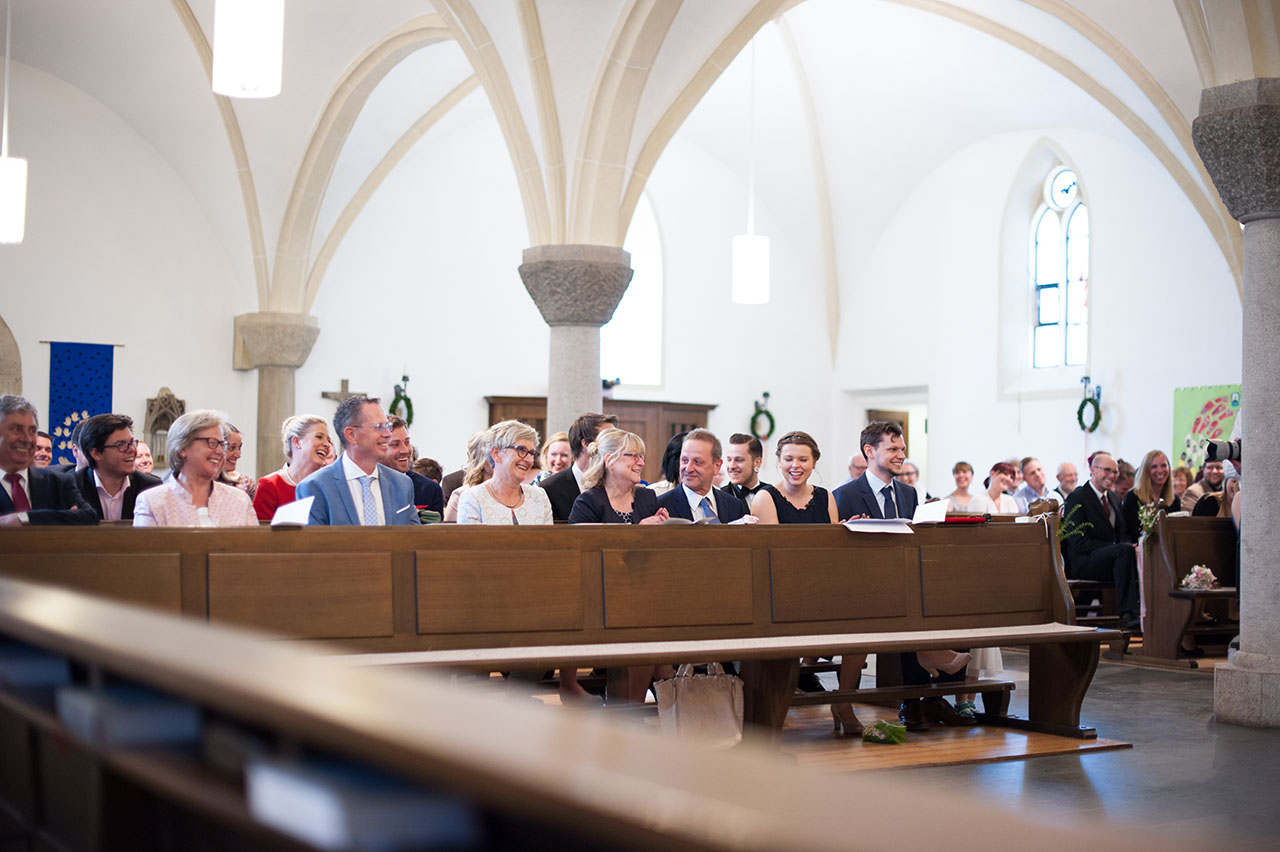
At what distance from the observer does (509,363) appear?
15648mm

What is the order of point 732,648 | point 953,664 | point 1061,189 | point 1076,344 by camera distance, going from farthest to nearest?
point 1061,189 < point 1076,344 < point 953,664 < point 732,648

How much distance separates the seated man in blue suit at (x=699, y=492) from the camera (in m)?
5.89

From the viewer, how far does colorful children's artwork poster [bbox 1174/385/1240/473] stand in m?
12.7

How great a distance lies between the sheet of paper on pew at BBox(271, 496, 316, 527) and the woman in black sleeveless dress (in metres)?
2.34

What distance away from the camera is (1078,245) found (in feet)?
49.5

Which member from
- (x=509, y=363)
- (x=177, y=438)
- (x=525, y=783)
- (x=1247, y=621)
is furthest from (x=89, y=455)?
(x=509, y=363)

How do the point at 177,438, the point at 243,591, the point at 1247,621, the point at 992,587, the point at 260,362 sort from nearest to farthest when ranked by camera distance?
1. the point at 243,591
2. the point at 177,438
3. the point at 992,587
4. the point at 1247,621
5. the point at 260,362

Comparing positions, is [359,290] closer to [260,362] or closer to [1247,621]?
[260,362]

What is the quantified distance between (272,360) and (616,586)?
10033mm

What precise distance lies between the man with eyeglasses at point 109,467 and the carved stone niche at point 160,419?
A: 8767 mm

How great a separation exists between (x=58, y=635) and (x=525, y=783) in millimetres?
623

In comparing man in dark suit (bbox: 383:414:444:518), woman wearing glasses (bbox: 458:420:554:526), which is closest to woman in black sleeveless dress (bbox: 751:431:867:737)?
woman wearing glasses (bbox: 458:420:554:526)

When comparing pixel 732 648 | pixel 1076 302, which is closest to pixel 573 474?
pixel 732 648

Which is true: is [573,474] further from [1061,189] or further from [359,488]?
[1061,189]
